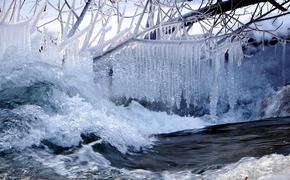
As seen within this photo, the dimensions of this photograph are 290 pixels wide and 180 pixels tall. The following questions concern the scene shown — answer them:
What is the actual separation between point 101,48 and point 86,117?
2182 mm

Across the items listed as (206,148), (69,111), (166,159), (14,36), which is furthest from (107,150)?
(14,36)

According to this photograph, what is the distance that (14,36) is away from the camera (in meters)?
6.66

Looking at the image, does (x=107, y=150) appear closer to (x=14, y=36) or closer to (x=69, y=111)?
(x=69, y=111)

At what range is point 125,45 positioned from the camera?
309 inches

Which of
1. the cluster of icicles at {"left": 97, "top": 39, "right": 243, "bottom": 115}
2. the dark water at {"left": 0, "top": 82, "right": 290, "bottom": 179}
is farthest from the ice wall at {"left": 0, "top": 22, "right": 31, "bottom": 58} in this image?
the cluster of icicles at {"left": 97, "top": 39, "right": 243, "bottom": 115}

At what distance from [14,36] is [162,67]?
2.44 m

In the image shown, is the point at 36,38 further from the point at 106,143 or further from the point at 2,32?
the point at 106,143

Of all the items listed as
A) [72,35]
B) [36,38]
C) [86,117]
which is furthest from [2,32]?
[86,117]

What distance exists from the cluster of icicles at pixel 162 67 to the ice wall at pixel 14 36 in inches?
57.0

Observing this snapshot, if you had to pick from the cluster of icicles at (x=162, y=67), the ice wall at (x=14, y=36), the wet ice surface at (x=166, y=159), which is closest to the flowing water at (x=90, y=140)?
the wet ice surface at (x=166, y=159)

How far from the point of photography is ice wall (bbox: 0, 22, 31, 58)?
6.55 m

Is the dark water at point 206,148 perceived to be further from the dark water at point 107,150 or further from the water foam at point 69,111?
the water foam at point 69,111

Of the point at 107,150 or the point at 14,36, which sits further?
the point at 14,36

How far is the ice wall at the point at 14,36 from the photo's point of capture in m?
6.55
